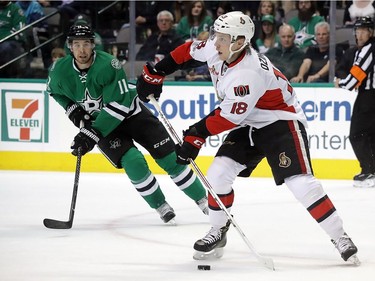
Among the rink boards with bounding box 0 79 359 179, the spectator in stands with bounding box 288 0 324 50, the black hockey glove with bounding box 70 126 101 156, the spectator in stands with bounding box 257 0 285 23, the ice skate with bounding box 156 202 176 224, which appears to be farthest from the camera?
the spectator in stands with bounding box 257 0 285 23

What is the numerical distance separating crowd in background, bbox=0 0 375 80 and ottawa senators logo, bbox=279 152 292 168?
11.2ft

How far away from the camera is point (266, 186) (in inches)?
278

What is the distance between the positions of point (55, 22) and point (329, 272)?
15.8ft

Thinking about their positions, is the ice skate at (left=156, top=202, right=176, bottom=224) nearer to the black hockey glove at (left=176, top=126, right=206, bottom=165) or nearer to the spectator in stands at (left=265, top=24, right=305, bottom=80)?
the black hockey glove at (left=176, top=126, right=206, bottom=165)

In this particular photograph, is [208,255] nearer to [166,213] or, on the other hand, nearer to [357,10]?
[166,213]

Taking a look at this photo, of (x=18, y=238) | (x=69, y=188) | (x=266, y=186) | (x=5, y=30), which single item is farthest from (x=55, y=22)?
(x=18, y=238)

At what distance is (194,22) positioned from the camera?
7.95 metres

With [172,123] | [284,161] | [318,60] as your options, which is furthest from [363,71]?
[284,161]

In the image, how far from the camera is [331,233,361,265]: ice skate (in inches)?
162

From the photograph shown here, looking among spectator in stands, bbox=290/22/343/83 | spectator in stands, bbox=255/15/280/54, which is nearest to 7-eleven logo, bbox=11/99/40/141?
spectator in stands, bbox=255/15/280/54

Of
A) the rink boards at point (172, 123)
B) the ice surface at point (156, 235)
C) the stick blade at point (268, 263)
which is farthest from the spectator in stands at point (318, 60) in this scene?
the stick blade at point (268, 263)

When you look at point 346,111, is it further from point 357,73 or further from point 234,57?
point 234,57

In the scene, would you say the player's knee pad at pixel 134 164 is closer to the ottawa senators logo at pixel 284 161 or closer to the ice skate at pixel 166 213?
the ice skate at pixel 166 213

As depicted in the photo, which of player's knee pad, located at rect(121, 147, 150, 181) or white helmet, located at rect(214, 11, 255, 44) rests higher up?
white helmet, located at rect(214, 11, 255, 44)
